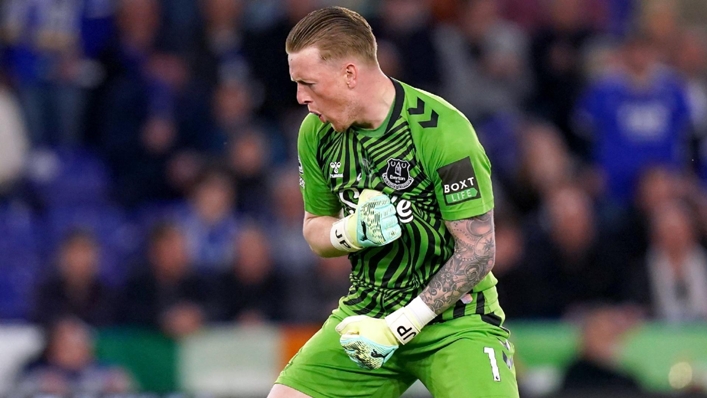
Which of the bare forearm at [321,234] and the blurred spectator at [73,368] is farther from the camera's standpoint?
the blurred spectator at [73,368]

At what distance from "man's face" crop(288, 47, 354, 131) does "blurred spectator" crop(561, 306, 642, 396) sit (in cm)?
434

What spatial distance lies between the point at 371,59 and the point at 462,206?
672mm

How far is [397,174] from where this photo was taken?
4.60m

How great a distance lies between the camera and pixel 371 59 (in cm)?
455

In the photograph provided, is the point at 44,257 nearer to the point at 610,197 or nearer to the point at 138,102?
the point at 138,102

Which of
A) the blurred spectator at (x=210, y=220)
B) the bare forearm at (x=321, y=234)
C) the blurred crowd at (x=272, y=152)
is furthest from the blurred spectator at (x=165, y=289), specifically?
the bare forearm at (x=321, y=234)

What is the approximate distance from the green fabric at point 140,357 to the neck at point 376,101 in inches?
172

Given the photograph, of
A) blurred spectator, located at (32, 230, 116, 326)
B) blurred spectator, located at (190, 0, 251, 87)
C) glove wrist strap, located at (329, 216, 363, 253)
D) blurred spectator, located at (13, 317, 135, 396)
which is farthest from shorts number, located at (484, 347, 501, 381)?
blurred spectator, located at (190, 0, 251, 87)

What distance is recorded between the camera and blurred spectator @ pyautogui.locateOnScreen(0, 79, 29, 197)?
9859 millimetres

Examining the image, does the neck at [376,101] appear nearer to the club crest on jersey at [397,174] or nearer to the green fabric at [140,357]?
the club crest on jersey at [397,174]

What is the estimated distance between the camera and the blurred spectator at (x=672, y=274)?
882cm

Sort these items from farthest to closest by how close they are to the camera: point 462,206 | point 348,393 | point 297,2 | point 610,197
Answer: point 297,2, point 610,197, point 348,393, point 462,206

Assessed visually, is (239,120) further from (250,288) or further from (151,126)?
(250,288)

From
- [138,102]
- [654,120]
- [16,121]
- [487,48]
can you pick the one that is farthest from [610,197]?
[16,121]
